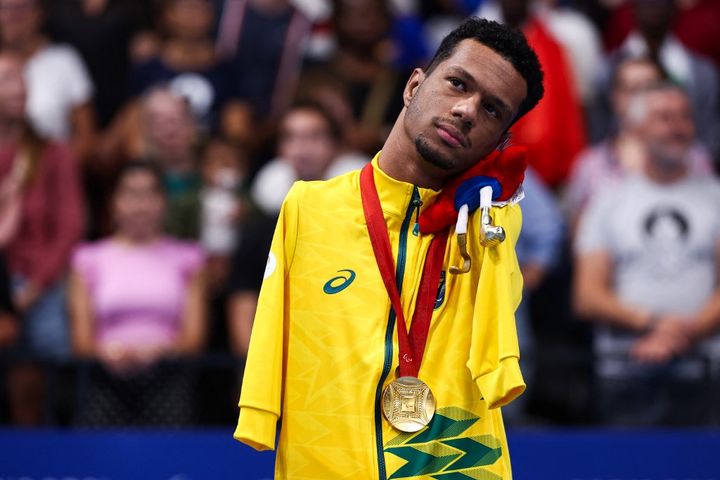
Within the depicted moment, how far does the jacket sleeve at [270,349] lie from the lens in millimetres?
3881

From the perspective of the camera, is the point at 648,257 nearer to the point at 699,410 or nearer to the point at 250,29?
the point at 699,410

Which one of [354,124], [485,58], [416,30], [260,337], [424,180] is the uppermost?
[416,30]

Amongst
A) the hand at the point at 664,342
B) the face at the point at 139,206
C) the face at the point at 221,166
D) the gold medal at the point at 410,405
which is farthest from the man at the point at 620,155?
the gold medal at the point at 410,405

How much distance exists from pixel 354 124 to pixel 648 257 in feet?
6.20

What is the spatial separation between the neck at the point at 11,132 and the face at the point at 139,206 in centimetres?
66

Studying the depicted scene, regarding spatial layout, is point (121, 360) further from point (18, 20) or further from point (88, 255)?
point (18, 20)

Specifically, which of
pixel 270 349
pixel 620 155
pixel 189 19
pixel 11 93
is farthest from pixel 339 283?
pixel 189 19

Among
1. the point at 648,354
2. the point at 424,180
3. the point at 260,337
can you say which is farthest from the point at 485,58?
the point at 648,354

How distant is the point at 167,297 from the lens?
283 inches

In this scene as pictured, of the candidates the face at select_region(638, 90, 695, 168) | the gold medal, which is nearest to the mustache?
the gold medal

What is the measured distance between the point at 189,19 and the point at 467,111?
4.82 metres

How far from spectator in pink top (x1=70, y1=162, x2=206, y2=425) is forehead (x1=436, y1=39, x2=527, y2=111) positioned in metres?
3.31

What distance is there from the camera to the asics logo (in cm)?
404

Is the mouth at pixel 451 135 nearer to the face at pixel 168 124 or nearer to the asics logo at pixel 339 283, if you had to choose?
the asics logo at pixel 339 283
